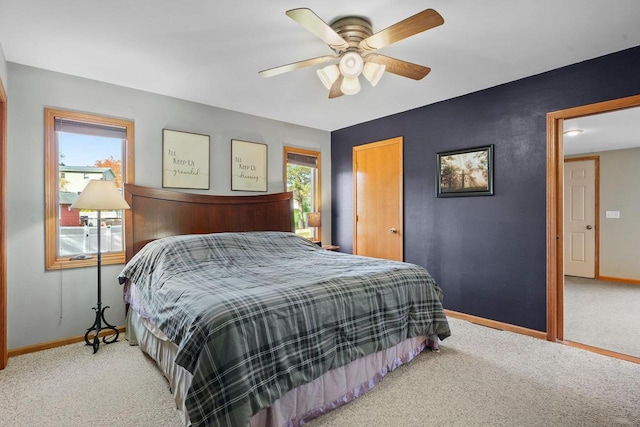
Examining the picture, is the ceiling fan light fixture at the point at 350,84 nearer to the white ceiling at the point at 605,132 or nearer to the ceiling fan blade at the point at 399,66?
the ceiling fan blade at the point at 399,66

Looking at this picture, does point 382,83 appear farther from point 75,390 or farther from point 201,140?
point 75,390

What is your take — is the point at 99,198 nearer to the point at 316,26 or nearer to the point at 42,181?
the point at 42,181

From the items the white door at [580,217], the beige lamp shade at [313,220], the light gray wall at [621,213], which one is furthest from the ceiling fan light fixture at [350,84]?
the light gray wall at [621,213]

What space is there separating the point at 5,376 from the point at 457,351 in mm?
3542

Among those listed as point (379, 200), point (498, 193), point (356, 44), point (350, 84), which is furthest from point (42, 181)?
point (498, 193)

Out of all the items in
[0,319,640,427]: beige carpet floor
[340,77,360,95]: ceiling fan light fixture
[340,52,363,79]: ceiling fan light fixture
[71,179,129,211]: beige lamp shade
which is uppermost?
[340,52,363,79]: ceiling fan light fixture

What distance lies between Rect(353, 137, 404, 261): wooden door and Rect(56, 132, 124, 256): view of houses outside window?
3.02 metres

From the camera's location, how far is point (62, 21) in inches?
85.7

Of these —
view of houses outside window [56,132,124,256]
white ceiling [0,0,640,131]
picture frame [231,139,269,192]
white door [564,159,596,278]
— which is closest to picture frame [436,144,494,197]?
white ceiling [0,0,640,131]

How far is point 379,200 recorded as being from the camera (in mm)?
4535

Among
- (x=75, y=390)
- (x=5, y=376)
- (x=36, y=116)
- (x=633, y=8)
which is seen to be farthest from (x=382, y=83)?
(x=5, y=376)

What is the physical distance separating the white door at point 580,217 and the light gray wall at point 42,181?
654 centimetres

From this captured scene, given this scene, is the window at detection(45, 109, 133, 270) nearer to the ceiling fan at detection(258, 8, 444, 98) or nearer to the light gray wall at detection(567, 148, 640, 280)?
the ceiling fan at detection(258, 8, 444, 98)

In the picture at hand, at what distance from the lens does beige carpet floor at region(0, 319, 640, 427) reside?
1891mm
